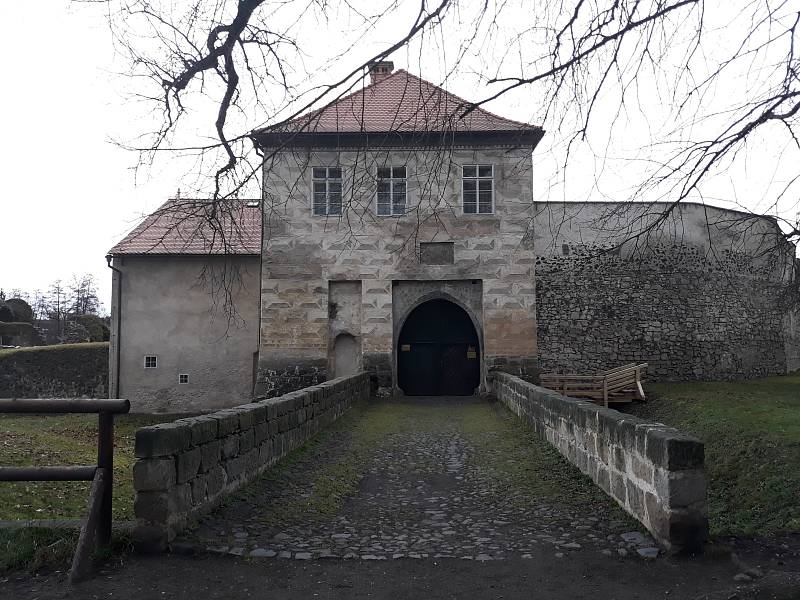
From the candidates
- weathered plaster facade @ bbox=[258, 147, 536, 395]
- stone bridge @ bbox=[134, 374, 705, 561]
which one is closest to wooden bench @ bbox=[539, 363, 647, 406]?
weathered plaster facade @ bbox=[258, 147, 536, 395]

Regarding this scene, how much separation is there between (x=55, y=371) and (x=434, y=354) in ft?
49.9

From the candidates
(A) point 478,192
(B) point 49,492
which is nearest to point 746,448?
(B) point 49,492

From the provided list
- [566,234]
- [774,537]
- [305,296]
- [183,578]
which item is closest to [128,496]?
[183,578]

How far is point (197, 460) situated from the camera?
4934 mm

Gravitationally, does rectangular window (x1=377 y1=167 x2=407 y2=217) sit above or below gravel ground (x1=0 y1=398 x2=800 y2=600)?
above

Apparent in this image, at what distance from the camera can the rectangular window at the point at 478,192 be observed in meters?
17.9

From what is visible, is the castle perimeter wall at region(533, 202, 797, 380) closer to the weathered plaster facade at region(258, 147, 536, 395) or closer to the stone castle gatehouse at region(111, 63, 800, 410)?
the stone castle gatehouse at region(111, 63, 800, 410)

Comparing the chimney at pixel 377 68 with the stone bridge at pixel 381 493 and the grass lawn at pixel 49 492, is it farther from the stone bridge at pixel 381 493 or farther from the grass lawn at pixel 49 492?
the grass lawn at pixel 49 492

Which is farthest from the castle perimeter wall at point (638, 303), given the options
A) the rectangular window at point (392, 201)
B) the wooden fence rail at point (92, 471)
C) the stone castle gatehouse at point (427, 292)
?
the wooden fence rail at point (92, 471)

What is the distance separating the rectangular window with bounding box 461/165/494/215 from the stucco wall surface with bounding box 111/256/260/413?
6855mm

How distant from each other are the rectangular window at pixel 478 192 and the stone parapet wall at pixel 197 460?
1116cm

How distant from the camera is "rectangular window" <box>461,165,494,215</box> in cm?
1794

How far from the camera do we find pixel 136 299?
66.2ft

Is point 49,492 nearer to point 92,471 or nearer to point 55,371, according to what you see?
point 92,471
